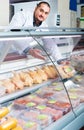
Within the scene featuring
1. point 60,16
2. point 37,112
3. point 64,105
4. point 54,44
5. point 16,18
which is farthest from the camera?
point 60,16

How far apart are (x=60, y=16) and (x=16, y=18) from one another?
1343mm

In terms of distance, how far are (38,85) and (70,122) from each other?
18.5 inches

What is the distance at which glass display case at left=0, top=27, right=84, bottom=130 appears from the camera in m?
1.80

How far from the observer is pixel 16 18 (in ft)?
9.46

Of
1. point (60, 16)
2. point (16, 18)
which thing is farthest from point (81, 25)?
point (16, 18)

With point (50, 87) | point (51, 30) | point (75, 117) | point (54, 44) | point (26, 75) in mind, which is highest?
point (51, 30)

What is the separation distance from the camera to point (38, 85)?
2.20 metres

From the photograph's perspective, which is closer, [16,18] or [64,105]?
[64,105]

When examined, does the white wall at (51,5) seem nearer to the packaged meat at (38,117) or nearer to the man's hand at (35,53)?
the man's hand at (35,53)

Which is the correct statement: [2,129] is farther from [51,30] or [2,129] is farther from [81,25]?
[81,25]

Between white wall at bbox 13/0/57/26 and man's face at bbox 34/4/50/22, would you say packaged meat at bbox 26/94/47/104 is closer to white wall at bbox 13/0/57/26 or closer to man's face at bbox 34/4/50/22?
man's face at bbox 34/4/50/22

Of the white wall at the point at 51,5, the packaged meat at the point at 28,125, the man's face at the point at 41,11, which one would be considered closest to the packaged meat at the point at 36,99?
the packaged meat at the point at 28,125

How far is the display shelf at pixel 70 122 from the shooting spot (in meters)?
1.83

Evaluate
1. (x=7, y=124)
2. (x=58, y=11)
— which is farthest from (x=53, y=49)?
(x=58, y=11)
